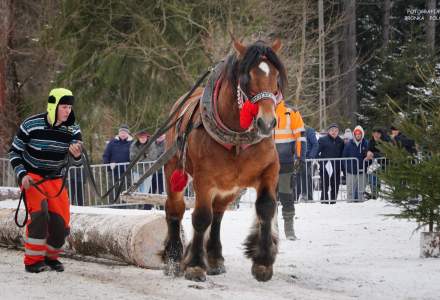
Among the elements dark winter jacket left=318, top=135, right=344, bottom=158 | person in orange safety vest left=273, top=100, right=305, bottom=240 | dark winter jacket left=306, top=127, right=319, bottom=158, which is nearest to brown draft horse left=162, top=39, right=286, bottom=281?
person in orange safety vest left=273, top=100, right=305, bottom=240

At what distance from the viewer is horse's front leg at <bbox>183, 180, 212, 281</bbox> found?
24.6 ft

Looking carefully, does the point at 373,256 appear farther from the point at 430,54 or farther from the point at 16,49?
the point at 430,54

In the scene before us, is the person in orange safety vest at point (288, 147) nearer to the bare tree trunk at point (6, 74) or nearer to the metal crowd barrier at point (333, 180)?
the metal crowd barrier at point (333, 180)

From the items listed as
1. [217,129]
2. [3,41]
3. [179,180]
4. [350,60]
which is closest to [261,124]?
[217,129]

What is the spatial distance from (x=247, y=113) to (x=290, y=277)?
1.94m

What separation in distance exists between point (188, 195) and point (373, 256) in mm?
7221

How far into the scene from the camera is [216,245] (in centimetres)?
839

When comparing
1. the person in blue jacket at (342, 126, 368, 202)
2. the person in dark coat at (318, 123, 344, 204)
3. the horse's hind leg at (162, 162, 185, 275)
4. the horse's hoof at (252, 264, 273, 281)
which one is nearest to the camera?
the horse's hoof at (252, 264, 273, 281)

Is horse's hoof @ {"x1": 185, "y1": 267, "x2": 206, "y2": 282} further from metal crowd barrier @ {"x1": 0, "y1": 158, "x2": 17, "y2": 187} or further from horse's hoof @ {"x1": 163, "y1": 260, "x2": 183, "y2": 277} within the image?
metal crowd barrier @ {"x1": 0, "y1": 158, "x2": 17, "y2": 187}

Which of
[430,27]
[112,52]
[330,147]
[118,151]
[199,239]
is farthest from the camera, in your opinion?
[430,27]

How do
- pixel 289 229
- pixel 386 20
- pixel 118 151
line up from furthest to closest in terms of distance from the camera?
1. pixel 386 20
2. pixel 118 151
3. pixel 289 229

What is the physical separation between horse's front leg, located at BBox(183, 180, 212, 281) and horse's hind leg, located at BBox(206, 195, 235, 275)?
584 mm

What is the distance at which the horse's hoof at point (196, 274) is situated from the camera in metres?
7.51

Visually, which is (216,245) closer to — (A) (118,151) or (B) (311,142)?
(A) (118,151)
